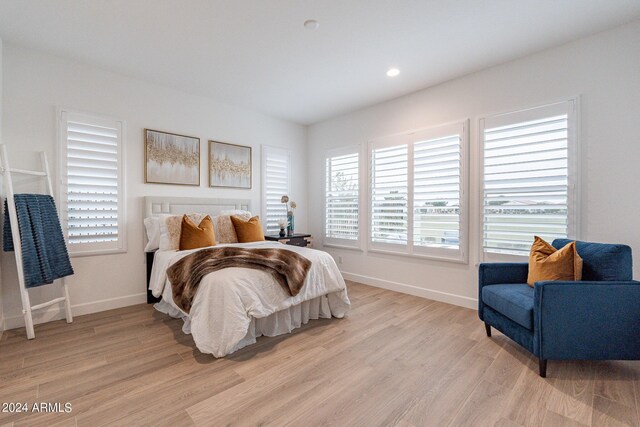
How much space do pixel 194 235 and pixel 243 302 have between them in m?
1.40

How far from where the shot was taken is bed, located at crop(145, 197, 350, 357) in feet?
7.58

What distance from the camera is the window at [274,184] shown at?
5.02 m

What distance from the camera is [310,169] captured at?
18.5ft

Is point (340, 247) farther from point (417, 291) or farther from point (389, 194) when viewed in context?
point (417, 291)

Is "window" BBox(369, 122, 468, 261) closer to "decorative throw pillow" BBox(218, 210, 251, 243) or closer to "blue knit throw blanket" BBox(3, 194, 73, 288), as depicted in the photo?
"decorative throw pillow" BBox(218, 210, 251, 243)

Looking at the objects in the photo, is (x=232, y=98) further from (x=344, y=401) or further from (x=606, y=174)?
(x=606, y=174)

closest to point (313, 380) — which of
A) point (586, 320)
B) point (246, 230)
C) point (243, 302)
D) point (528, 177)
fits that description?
point (243, 302)

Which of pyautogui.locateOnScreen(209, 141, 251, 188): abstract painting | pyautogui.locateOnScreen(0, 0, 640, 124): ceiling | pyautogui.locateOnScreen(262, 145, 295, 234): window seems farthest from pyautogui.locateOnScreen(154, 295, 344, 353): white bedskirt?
pyautogui.locateOnScreen(0, 0, 640, 124): ceiling

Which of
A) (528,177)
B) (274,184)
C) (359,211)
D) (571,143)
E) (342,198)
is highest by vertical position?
(571,143)

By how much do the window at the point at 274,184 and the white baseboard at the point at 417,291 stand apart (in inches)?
61.5

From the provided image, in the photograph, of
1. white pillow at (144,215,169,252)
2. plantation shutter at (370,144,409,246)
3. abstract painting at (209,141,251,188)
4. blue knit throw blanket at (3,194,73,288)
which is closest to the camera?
blue knit throw blanket at (3,194,73,288)

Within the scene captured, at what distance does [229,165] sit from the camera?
457cm

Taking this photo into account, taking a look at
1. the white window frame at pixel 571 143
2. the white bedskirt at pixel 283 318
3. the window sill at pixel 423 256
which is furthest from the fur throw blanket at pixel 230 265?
the white window frame at pixel 571 143

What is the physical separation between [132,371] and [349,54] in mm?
3457
